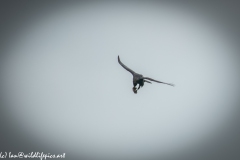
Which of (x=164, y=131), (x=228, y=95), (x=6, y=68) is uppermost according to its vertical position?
(x=6, y=68)

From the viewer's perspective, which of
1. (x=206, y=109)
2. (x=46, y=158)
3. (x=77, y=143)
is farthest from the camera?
(x=206, y=109)

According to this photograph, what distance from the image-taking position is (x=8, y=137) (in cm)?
2798

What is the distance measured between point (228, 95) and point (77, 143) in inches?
1457

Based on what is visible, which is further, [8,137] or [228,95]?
[228,95]

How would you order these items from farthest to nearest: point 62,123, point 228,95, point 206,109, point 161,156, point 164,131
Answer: point 228,95
point 206,109
point 164,131
point 62,123
point 161,156

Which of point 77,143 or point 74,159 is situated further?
point 77,143

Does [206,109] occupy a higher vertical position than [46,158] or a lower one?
higher

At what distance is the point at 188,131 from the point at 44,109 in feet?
72.4

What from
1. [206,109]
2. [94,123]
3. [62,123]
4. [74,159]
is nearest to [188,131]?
[206,109]

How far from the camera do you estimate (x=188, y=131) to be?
5153 cm

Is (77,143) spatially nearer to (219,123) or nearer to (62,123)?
(62,123)

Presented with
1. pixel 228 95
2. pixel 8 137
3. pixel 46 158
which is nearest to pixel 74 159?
pixel 46 158

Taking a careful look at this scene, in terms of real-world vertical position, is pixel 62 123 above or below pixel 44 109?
below

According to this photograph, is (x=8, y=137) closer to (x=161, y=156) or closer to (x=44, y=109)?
(x=161, y=156)
